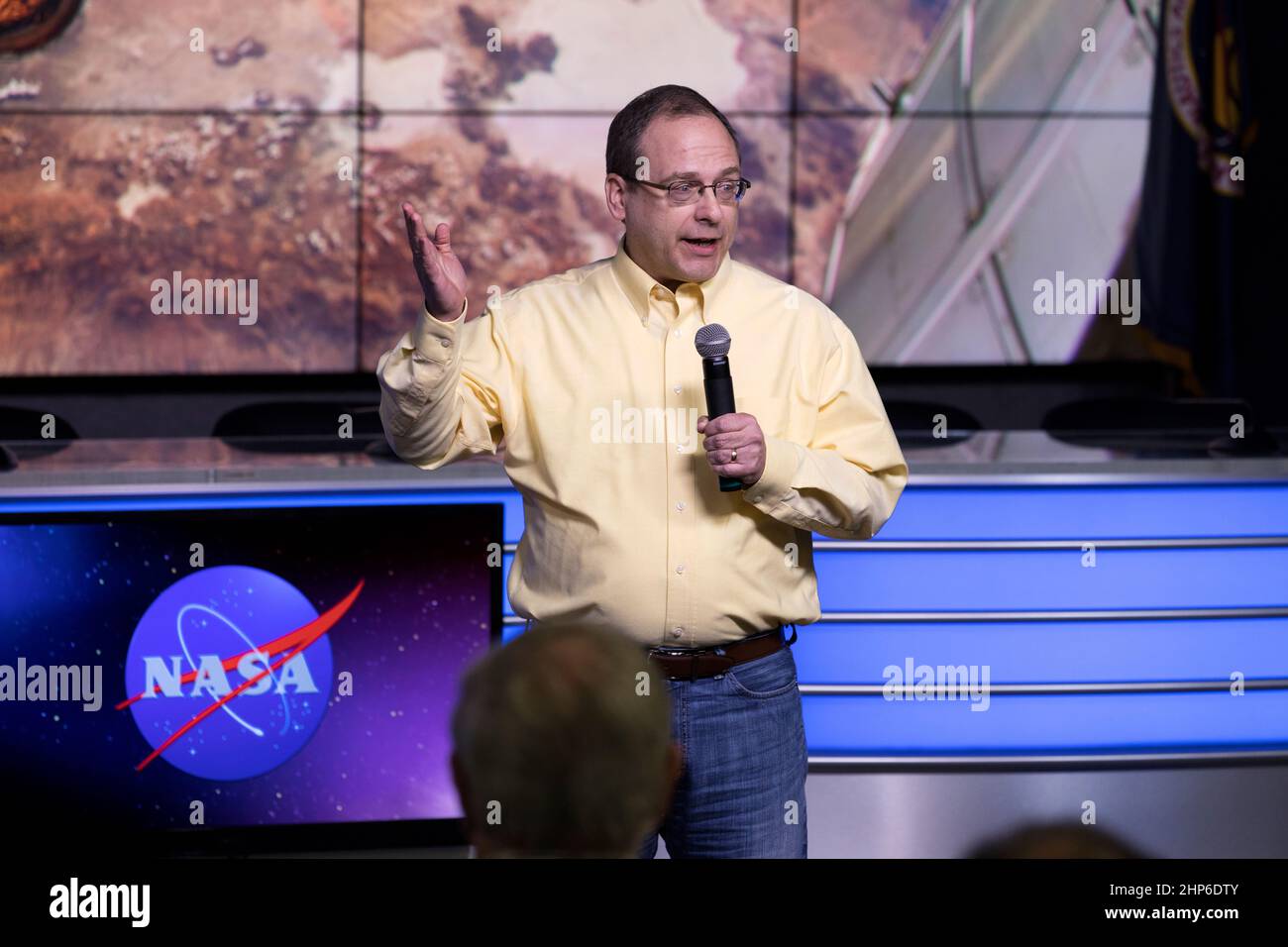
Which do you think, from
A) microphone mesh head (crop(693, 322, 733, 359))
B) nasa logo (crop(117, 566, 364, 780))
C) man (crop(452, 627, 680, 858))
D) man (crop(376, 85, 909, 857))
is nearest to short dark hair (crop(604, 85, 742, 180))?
man (crop(376, 85, 909, 857))

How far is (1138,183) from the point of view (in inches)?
232

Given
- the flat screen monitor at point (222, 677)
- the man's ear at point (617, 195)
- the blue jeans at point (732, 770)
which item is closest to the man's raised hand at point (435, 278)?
the man's ear at point (617, 195)

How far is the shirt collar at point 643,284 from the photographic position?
5.98ft

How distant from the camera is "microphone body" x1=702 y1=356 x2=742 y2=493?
5.41ft

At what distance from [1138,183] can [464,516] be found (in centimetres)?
419

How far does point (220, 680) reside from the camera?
273 centimetres

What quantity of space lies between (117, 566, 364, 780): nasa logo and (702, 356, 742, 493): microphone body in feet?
4.63

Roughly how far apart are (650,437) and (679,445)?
0.04 metres

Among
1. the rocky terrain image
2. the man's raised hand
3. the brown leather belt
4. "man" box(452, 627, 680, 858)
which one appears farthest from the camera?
the rocky terrain image

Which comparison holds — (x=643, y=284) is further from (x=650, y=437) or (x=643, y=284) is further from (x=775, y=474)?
(x=775, y=474)

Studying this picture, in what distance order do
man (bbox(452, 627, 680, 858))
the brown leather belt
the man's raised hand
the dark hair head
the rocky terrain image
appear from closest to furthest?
the dark hair head, man (bbox(452, 627, 680, 858)), the man's raised hand, the brown leather belt, the rocky terrain image

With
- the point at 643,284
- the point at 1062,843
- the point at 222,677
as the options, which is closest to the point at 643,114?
the point at 643,284

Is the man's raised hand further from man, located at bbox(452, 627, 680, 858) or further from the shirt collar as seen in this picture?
man, located at bbox(452, 627, 680, 858)
